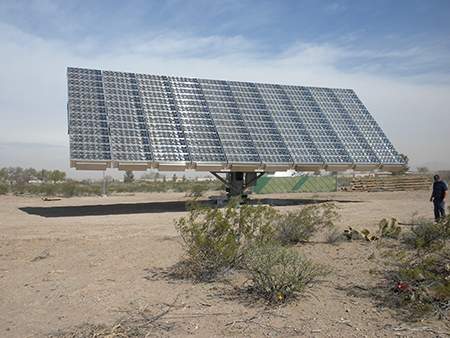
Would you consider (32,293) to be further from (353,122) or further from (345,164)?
(353,122)

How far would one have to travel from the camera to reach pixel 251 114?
67.2ft

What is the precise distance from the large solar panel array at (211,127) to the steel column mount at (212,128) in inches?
2.0

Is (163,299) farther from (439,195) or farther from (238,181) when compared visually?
(238,181)

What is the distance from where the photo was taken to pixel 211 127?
1873cm

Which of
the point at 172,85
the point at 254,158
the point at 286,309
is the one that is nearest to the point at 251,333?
the point at 286,309

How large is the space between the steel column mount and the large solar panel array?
51 millimetres

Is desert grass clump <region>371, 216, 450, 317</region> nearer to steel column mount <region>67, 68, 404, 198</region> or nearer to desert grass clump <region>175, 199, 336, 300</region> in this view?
desert grass clump <region>175, 199, 336, 300</region>

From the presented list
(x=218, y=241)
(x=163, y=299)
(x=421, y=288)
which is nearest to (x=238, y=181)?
(x=218, y=241)

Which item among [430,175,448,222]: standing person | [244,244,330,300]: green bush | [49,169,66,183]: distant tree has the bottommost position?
[244,244,330,300]: green bush

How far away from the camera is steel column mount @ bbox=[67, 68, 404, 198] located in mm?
16281

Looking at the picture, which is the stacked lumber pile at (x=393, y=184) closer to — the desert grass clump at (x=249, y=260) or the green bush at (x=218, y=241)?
the desert grass clump at (x=249, y=260)

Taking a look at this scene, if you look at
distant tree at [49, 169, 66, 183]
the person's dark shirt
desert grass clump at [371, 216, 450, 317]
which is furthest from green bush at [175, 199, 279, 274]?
distant tree at [49, 169, 66, 183]

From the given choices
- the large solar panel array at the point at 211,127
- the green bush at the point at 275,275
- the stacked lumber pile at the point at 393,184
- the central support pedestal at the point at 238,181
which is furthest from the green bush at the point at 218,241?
the stacked lumber pile at the point at 393,184

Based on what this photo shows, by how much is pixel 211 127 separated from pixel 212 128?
3.8 inches
